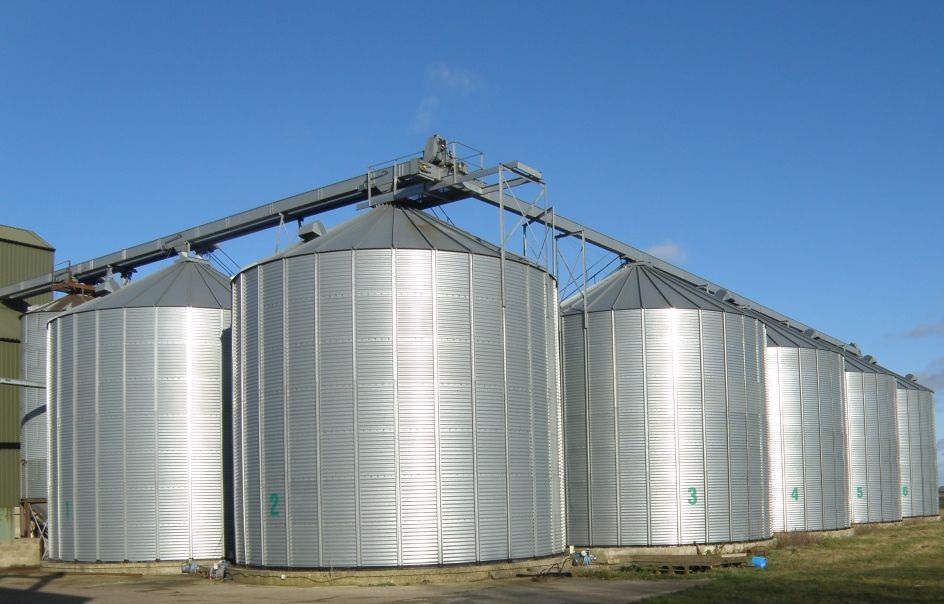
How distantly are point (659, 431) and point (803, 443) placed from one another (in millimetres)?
15413

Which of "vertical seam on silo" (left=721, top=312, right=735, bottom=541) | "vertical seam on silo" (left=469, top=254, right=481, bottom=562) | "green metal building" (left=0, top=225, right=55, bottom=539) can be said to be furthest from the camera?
"green metal building" (left=0, top=225, right=55, bottom=539)

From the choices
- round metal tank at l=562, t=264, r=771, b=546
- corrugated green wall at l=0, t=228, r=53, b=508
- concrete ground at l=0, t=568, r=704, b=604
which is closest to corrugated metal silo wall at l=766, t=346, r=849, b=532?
round metal tank at l=562, t=264, r=771, b=546

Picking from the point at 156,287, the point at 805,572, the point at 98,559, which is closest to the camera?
the point at 805,572

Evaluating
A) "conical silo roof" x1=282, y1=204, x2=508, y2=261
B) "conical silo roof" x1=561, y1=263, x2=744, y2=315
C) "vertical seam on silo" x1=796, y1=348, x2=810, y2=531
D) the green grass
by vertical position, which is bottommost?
the green grass

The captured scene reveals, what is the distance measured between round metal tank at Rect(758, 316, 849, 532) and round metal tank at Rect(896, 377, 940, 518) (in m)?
17.4

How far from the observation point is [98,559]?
43.2 m

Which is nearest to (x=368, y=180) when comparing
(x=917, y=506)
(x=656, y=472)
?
(x=656, y=472)

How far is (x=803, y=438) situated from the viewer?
56.8 meters

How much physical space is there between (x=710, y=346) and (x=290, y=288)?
19676mm

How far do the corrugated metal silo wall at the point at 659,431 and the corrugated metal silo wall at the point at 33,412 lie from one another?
92.8 feet

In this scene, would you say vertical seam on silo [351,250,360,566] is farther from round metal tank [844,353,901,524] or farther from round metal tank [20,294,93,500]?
round metal tank [844,353,901,524]

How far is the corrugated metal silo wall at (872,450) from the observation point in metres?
64.8

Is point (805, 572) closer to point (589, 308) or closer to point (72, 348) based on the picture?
point (589, 308)

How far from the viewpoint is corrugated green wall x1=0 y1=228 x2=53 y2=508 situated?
57906 millimetres
